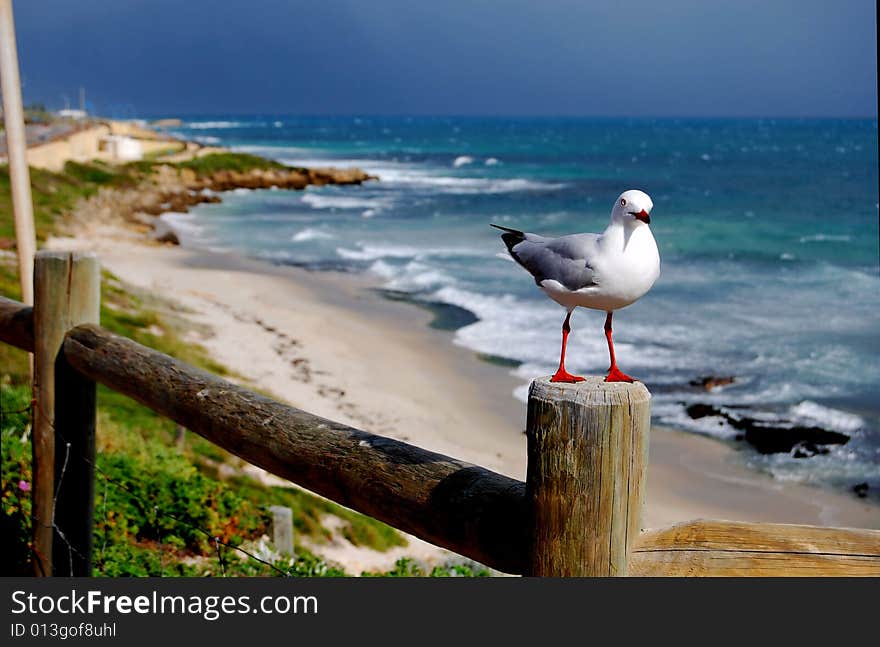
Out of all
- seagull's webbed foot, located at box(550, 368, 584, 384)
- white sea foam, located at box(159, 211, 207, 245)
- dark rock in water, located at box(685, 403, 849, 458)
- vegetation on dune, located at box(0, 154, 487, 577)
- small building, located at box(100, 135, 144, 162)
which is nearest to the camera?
seagull's webbed foot, located at box(550, 368, 584, 384)

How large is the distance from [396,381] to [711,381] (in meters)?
5.32

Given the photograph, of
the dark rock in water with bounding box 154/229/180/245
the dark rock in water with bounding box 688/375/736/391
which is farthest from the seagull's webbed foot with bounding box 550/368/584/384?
the dark rock in water with bounding box 154/229/180/245

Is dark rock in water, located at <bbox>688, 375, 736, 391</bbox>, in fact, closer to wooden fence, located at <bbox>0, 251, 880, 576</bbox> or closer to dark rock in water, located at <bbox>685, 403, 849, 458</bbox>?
dark rock in water, located at <bbox>685, 403, 849, 458</bbox>

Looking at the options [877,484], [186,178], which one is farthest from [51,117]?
[877,484]

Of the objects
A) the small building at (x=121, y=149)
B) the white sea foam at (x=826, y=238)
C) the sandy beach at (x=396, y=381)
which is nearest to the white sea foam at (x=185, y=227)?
the sandy beach at (x=396, y=381)

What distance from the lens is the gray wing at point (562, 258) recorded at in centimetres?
200

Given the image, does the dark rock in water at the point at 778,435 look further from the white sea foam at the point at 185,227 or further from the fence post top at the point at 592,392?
the white sea foam at the point at 185,227

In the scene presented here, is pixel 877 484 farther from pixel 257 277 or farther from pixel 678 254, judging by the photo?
pixel 678 254

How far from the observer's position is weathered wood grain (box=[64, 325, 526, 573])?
221 cm

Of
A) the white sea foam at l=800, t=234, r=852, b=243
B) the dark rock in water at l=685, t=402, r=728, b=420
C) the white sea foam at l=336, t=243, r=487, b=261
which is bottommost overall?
the dark rock in water at l=685, t=402, r=728, b=420

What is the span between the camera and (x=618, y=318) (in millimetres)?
20828

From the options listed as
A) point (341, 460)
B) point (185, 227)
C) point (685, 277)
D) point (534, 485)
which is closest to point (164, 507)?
point (341, 460)

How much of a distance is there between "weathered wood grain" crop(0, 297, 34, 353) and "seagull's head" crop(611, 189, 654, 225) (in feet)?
9.53

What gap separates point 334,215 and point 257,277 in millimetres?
18642
